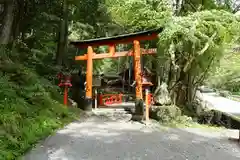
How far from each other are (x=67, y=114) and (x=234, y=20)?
726 cm

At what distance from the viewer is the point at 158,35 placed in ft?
39.5

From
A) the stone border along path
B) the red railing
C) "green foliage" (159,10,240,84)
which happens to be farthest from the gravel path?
the stone border along path

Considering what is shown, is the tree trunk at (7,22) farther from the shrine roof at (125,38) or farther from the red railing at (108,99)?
the red railing at (108,99)

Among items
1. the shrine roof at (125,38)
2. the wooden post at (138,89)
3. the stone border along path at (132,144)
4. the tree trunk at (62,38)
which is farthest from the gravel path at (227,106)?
the stone border along path at (132,144)

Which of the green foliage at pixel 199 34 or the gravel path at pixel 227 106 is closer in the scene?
the green foliage at pixel 199 34

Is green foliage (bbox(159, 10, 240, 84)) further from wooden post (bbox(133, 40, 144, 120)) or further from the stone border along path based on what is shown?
the stone border along path

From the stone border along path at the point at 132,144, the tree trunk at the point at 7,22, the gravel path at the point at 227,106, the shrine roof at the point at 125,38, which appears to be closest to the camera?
the stone border along path at the point at 132,144

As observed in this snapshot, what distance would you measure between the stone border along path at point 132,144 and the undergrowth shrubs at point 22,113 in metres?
0.33

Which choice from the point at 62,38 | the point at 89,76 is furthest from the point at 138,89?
the point at 62,38

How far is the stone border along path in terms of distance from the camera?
23.3 ft

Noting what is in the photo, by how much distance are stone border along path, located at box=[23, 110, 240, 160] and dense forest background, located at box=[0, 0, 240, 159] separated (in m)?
0.57

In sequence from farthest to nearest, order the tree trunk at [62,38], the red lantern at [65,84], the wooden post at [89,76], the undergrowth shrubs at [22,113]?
the tree trunk at [62,38] < the wooden post at [89,76] < the red lantern at [65,84] < the undergrowth shrubs at [22,113]

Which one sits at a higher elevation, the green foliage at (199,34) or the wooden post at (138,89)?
the green foliage at (199,34)

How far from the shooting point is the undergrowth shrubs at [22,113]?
6.65 metres
